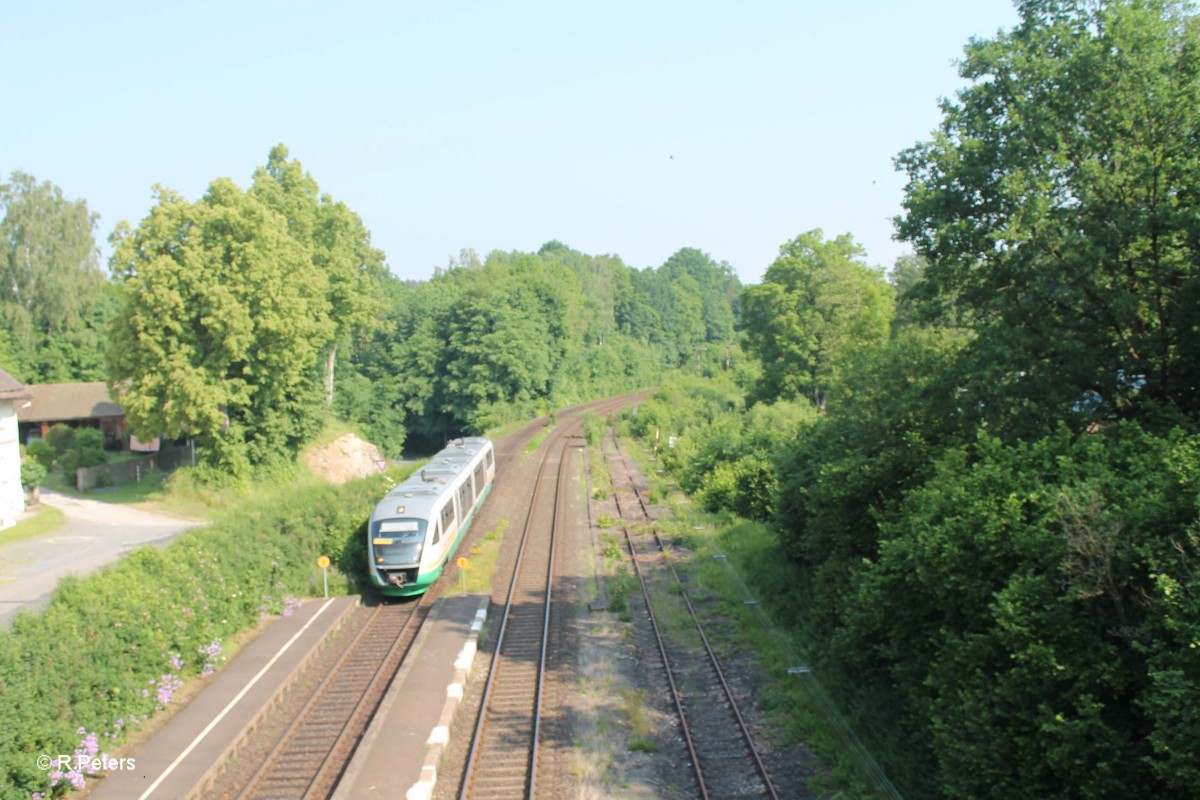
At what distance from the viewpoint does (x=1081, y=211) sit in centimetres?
1272

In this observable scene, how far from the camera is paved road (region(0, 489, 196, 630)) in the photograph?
19750mm

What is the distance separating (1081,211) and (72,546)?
2607 centimetres

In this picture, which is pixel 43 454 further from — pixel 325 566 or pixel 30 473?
pixel 325 566

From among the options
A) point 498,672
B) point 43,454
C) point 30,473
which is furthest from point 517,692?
point 43,454

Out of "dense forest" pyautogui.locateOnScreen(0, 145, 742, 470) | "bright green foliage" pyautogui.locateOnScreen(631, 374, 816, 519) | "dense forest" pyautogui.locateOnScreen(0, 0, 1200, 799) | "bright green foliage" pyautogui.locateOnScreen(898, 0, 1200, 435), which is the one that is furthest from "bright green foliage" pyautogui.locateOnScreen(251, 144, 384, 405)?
"bright green foliage" pyautogui.locateOnScreen(898, 0, 1200, 435)

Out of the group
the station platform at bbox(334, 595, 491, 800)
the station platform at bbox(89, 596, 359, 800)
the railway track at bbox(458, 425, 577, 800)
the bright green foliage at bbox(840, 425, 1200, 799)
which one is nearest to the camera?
the bright green foliage at bbox(840, 425, 1200, 799)

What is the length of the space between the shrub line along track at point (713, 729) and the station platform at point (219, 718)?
6.62 metres

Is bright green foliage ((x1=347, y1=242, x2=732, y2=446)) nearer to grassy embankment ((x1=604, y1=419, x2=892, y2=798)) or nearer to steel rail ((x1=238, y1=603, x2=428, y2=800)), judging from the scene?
grassy embankment ((x1=604, y1=419, x2=892, y2=798))

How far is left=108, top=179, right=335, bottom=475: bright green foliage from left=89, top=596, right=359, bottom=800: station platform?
1577 cm

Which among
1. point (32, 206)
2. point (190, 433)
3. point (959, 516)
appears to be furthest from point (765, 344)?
point (32, 206)

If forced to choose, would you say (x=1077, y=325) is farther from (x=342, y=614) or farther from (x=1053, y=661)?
(x=342, y=614)

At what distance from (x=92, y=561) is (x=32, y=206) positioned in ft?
111

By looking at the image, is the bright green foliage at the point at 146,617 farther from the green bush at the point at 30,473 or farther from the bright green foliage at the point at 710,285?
the bright green foliage at the point at 710,285

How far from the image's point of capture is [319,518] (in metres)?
21.5
